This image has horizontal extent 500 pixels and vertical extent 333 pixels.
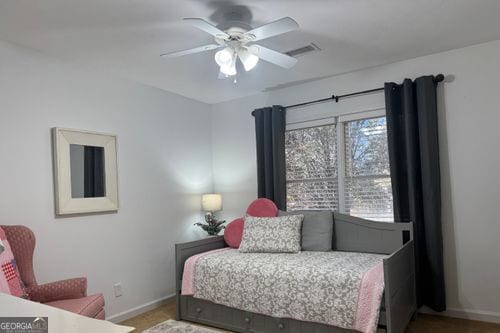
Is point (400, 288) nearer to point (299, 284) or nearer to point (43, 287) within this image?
point (299, 284)

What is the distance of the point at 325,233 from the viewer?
329 cm

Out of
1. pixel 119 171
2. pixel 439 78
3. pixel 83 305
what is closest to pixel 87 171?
pixel 119 171

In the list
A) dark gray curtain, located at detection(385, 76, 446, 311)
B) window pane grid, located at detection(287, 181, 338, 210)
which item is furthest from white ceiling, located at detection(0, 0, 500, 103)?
window pane grid, located at detection(287, 181, 338, 210)

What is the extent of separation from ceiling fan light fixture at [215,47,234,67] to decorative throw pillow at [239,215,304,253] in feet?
5.34

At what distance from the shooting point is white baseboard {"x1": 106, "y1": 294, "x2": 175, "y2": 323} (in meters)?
3.23

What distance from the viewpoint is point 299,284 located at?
8.38ft

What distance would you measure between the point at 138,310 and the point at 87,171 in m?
1.45

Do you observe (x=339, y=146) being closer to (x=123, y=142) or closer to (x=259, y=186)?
(x=259, y=186)

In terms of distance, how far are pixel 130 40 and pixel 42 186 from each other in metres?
1.32

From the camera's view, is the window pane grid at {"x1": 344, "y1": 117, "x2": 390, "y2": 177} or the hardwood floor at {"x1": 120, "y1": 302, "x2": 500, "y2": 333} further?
the window pane grid at {"x1": 344, "y1": 117, "x2": 390, "y2": 177}

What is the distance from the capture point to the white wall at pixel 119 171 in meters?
2.65

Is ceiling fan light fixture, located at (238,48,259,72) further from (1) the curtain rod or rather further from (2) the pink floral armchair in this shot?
(2) the pink floral armchair

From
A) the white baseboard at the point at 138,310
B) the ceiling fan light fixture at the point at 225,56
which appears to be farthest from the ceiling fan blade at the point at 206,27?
the white baseboard at the point at 138,310

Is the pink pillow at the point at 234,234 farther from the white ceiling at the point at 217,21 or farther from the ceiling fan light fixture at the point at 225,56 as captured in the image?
the ceiling fan light fixture at the point at 225,56
